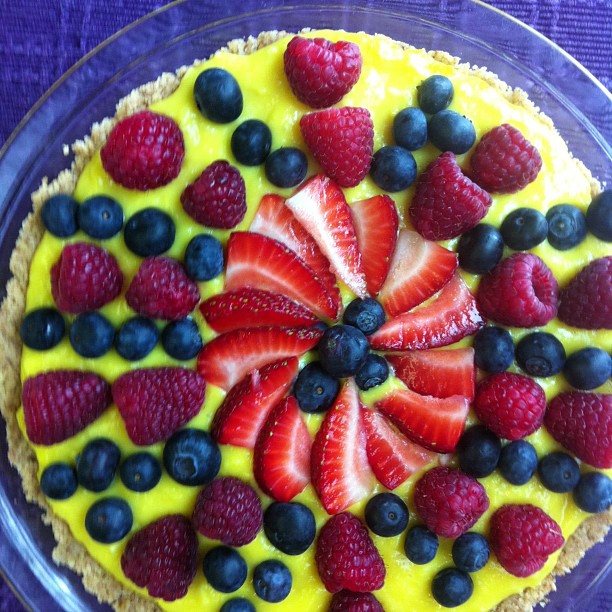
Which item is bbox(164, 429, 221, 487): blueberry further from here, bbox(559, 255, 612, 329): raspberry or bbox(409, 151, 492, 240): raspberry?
bbox(559, 255, 612, 329): raspberry

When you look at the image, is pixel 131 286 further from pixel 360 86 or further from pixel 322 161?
pixel 360 86

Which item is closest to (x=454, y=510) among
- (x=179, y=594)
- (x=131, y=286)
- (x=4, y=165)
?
(x=179, y=594)

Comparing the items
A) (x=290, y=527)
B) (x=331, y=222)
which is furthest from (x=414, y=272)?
(x=290, y=527)

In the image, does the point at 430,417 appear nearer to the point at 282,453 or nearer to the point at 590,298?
the point at 282,453

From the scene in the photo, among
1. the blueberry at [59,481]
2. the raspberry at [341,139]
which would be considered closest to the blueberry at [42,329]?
the blueberry at [59,481]

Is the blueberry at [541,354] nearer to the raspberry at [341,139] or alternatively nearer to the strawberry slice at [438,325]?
the strawberry slice at [438,325]

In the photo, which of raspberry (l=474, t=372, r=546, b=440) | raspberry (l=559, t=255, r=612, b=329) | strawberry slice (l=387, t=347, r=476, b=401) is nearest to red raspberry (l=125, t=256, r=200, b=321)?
strawberry slice (l=387, t=347, r=476, b=401)

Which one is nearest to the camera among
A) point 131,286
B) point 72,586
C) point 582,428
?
point 131,286
